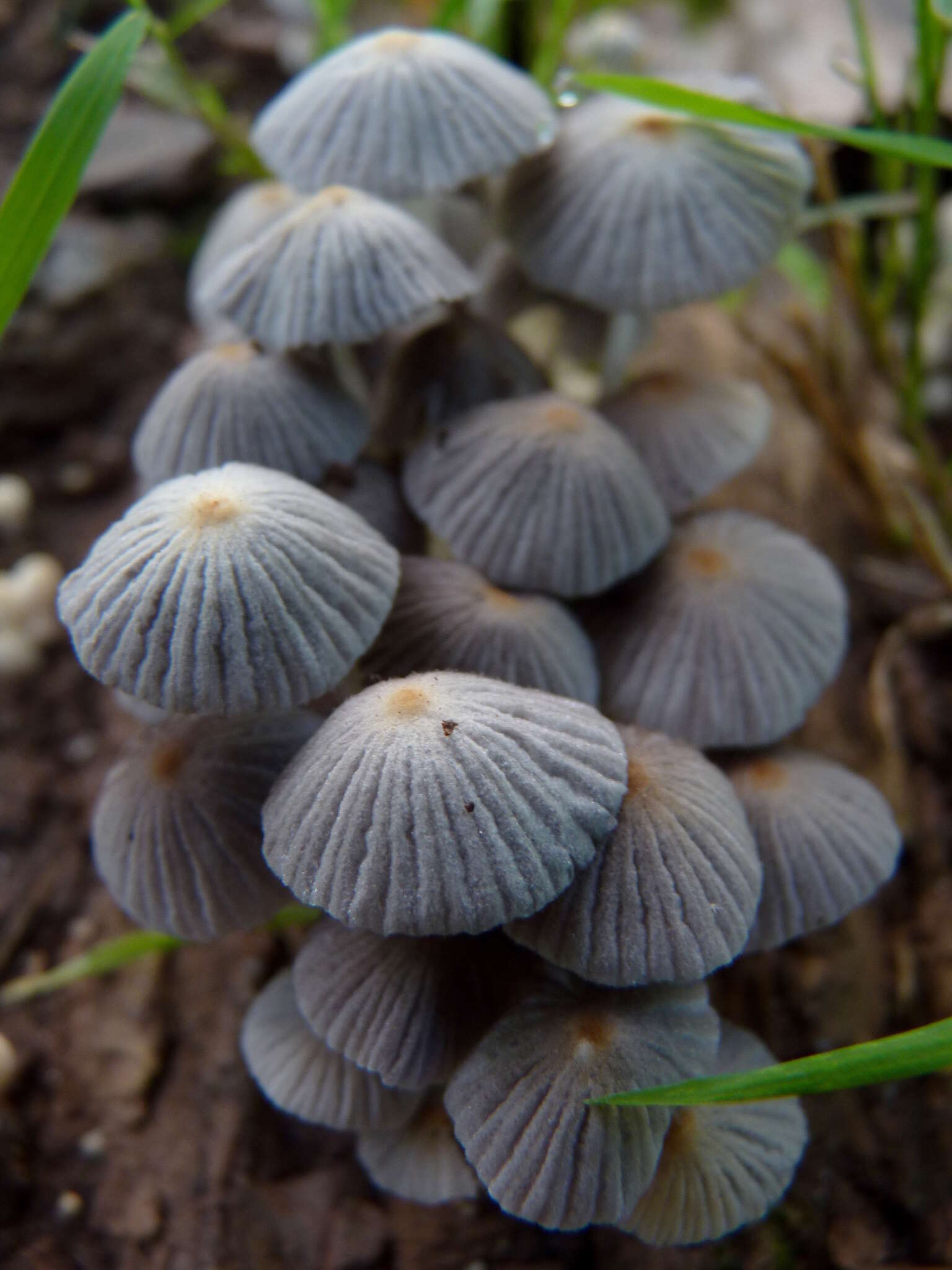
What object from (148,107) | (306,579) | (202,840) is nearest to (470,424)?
(306,579)

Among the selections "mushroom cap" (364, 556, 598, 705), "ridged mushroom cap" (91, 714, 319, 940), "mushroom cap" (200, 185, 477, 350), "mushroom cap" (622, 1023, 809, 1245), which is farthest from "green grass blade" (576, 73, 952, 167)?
"mushroom cap" (622, 1023, 809, 1245)

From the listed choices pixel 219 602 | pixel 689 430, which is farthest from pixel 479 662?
pixel 689 430

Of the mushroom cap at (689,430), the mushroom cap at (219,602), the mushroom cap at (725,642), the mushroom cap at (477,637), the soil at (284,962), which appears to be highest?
the mushroom cap at (219,602)

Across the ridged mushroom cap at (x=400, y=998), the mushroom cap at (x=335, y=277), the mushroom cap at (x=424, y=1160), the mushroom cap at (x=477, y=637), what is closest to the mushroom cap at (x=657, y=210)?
the mushroom cap at (x=335, y=277)

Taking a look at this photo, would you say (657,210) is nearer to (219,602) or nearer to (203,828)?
(219,602)

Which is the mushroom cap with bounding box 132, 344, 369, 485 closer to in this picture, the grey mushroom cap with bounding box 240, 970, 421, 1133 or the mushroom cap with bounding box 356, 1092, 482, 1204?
the grey mushroom cap with bounding box 240, 970, 421, 1133

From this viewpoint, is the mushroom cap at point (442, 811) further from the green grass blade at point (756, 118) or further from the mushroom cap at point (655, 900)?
the green grass blade at point (756, 118)
